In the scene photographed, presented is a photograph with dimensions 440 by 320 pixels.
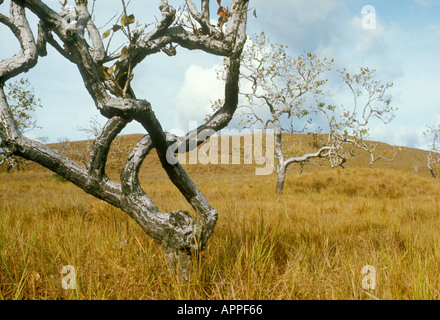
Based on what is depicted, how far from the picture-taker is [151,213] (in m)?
3.02

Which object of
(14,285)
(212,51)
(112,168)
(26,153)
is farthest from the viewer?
(112,168)

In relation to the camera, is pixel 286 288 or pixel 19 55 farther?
pixel 19 55

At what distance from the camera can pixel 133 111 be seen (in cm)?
275

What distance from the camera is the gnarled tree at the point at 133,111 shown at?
2.90 meters

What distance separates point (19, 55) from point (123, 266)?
2.69m

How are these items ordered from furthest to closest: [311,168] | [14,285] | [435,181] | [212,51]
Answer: [311,168] → [435,181] → [212,51] → [14,285]

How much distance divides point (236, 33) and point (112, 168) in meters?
43.0

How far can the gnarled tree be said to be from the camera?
290 cm

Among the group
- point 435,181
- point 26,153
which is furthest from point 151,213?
point 435,181

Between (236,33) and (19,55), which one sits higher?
(236,33)
